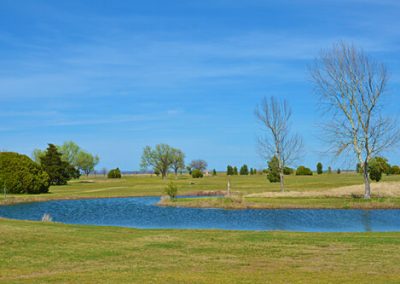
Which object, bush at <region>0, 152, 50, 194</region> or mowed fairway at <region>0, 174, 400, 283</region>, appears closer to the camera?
mowed fairway at <region>0, 174, 400, 283</region>

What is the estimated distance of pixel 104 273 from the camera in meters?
14.1

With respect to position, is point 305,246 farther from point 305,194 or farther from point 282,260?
point 305,194

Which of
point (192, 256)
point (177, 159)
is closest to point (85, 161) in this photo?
point (177, 159)

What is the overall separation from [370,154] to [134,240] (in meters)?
29.3

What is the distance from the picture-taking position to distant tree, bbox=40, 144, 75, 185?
9431 centimetres

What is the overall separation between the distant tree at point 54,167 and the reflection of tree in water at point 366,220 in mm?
68455

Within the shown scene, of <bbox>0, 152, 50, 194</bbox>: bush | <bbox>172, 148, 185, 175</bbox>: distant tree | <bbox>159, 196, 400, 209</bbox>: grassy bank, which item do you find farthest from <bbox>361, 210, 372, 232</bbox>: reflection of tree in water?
<bbox>172, 148, 185, 175</bbox>: distant tree

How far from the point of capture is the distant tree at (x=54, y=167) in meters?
94.3

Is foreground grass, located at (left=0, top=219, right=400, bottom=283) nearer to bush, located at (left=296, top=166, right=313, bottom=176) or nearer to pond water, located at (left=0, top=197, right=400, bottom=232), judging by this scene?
pond water, located at (left=0, top=197, right=400, bottom=232)

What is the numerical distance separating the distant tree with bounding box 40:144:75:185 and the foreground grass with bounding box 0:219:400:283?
72.5 meters

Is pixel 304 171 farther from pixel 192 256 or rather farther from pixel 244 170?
pixel 192 256

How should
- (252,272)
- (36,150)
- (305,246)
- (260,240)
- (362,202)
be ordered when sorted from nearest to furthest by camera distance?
(252,272), (305,246), (260,240), (362,202), (36,150)

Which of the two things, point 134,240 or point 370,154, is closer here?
point 134,240

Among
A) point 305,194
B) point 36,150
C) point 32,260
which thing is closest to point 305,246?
point 32,260
